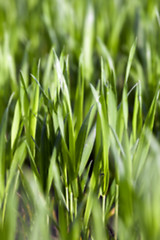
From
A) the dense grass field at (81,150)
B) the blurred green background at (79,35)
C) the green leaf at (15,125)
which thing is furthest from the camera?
the blurred green background at (79,35)

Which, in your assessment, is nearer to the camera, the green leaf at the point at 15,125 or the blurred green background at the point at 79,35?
the green leaf at the point at 15,125

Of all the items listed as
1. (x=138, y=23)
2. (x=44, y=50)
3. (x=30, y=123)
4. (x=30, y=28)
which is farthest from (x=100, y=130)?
(x=30, y=28)

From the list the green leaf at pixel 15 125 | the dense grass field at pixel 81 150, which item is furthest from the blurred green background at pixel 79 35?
the green leaf at pixel 15 125

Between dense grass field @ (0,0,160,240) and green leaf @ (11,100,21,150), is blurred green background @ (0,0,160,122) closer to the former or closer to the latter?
dense grass field @ (0,0,160,240)

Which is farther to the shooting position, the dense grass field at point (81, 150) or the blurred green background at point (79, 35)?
the blurred green background at point (79, 35)

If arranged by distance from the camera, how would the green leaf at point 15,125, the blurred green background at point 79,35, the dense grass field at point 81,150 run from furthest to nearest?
1. the blurred green background at point 79,35
2. the green leaf at point 15,125
3. the dense grass field at point 81,150

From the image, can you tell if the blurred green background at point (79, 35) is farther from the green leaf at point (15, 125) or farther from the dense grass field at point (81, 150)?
the green leaf at point (15, 125)

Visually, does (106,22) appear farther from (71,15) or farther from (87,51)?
(87,51)

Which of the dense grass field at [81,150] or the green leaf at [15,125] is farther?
the green leaf at [15,125]

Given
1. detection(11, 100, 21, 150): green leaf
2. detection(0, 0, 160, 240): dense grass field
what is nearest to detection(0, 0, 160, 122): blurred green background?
detection(0, 0, 160, 240): dense grass field
